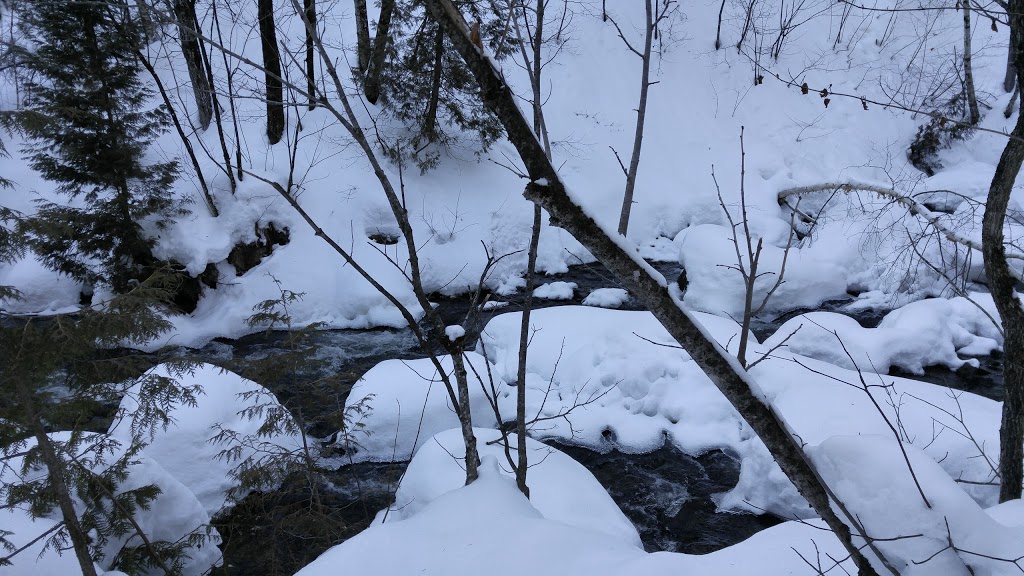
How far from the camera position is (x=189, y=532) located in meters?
4.61

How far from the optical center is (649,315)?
26.7 feet

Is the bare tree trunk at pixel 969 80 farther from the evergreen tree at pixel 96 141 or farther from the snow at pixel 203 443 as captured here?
the evergreen tree at pixel 96 141

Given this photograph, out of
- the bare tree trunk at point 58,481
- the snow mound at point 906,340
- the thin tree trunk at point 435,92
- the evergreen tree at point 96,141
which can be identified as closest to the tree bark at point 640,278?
the bare tree trunk at point 58,481

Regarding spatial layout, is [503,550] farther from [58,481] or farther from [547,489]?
[58,481]

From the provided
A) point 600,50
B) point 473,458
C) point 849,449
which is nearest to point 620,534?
point 473,458

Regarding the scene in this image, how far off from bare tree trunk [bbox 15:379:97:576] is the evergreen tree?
4.24m

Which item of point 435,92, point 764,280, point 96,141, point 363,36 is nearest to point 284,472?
point 96,141

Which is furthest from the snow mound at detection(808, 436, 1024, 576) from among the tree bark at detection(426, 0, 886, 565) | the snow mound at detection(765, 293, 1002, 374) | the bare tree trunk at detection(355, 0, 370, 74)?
the bare tree trunk at detection(355, 0, 370, 74)

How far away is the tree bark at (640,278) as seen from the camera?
1.41 meters

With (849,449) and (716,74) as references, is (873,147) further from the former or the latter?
(849,449)

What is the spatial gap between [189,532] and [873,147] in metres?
14.8

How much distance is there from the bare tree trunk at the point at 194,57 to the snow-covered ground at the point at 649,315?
83 centimetres

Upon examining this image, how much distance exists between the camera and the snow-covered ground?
6.23 feet

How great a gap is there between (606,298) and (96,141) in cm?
806
